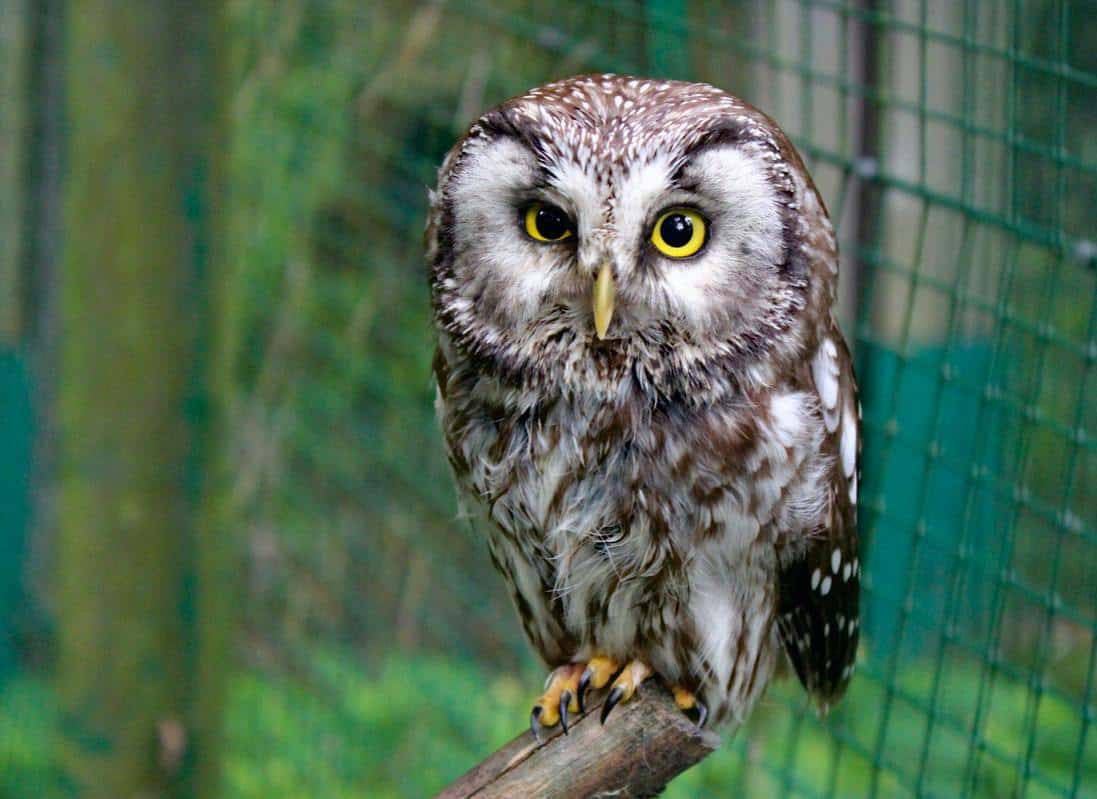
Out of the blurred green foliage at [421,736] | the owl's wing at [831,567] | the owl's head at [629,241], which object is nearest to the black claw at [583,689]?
the owl's wing at [831,567]

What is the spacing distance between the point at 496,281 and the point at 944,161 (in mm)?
2953

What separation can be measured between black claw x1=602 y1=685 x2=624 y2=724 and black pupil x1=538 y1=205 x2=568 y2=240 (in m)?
0.64

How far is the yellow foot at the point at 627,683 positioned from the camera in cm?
180

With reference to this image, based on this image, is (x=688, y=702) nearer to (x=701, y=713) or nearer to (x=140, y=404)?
(x=701, y=713)

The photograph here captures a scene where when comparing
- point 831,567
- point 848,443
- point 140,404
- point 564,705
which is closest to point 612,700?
point 564,705

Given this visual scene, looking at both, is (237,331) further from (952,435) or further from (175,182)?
(952,435)

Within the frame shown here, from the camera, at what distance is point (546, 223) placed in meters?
1.63

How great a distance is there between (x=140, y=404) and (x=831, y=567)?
1187 millimetres

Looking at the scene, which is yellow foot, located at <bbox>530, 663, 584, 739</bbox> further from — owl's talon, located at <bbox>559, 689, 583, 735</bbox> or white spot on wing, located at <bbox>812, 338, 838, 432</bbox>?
white spot on wing, located at <bbox>812, 338, 838, 432</bbox>

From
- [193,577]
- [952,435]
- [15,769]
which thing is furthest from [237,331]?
[952,435]

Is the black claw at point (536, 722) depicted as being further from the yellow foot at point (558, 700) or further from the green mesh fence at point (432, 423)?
the green mesh fence at point (432, 423)

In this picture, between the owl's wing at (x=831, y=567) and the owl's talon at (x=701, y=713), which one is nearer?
the owl's wing at (x=831, y=567)

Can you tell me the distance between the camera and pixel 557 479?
5.77 ft

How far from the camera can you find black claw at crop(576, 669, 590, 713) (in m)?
1.90
